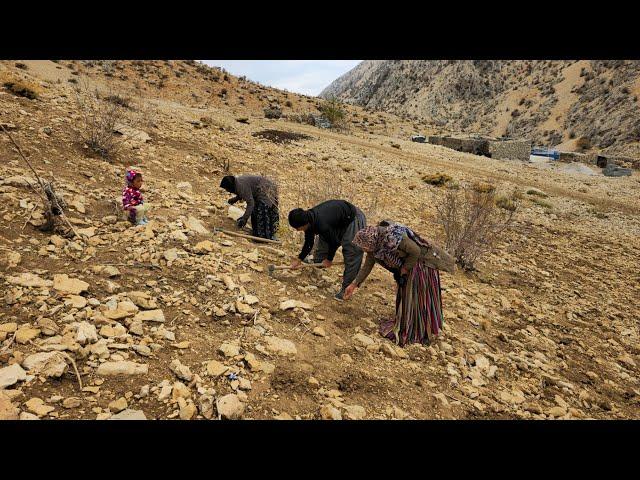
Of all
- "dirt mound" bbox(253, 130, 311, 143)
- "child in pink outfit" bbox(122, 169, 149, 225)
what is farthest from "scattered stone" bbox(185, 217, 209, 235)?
"dirt mound" bbox(253, 130, 311, 143)

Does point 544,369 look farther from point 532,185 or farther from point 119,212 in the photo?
point 532,185

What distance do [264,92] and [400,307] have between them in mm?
24432

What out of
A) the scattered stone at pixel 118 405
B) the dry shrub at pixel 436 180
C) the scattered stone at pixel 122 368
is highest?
the dry shrub at pixel 436 180

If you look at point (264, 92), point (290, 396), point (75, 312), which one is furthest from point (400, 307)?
point (264, 92)

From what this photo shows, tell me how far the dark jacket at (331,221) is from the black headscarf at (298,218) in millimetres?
65

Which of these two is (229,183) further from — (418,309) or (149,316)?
(418,309)

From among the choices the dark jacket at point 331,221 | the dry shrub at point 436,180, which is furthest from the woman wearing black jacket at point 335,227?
the dry shrub at point 436,180

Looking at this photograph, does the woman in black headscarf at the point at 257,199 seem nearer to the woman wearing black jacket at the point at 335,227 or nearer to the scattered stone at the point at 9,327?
the woman wearing black jacket at the point at 335,227

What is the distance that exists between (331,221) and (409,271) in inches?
36.1

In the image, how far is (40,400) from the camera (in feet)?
5.88

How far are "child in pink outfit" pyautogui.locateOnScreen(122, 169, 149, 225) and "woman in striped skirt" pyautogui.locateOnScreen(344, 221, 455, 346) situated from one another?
2325 mm

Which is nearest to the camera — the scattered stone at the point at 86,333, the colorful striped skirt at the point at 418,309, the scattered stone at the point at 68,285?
the scattered stone at the point at 86,333

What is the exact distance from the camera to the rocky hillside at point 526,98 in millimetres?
24000

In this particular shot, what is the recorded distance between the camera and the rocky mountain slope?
2.13 metres
